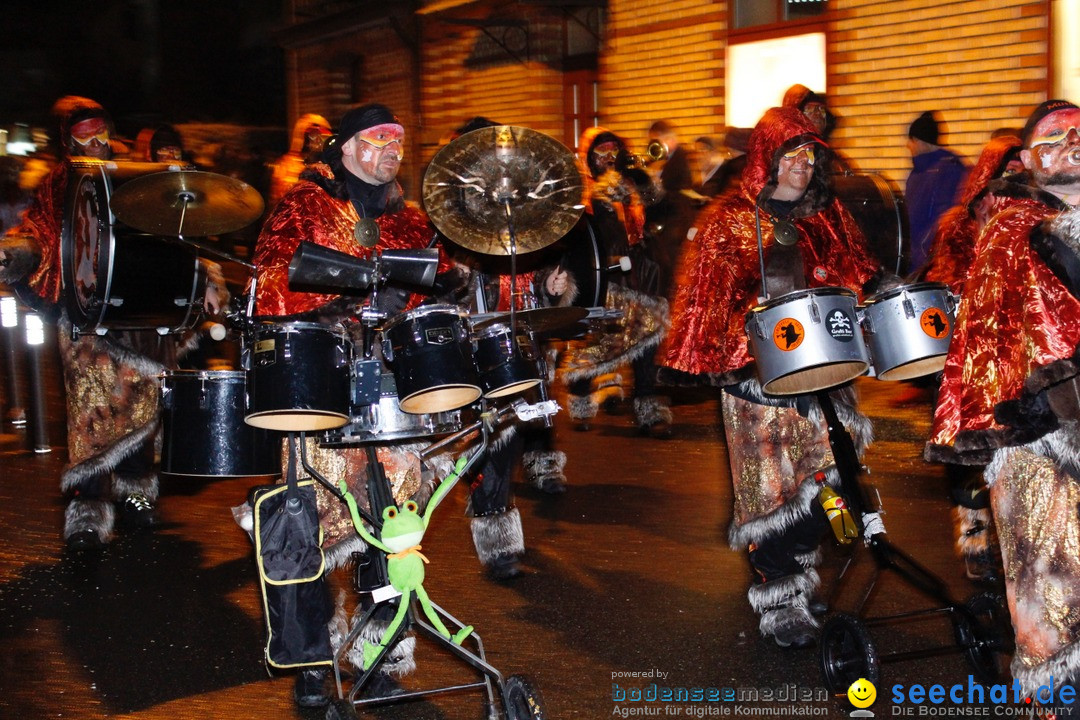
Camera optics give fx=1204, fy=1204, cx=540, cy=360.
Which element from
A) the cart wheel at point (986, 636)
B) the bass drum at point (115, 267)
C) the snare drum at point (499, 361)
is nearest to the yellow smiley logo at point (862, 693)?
the cart wheel at point (986, 636)

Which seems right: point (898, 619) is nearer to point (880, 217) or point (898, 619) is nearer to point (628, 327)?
point (880, 217)

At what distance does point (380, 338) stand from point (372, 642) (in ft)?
4.01

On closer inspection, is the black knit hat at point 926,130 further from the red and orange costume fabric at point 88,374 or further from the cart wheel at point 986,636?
the red and orange costume fabric at point 88,374

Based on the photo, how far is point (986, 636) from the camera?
4285 millimetres

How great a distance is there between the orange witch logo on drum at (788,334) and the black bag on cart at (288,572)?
1.73 meters

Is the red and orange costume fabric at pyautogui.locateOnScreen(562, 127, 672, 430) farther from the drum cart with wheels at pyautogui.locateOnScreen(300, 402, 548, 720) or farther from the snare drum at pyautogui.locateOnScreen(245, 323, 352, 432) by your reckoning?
the snare drum at pyautogui.locateOnScreen(245, 323, 352, 432)

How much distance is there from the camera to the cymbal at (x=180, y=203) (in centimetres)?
472

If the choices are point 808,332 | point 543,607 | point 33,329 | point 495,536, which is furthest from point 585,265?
point 33,329

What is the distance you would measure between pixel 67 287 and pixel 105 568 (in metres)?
1.51

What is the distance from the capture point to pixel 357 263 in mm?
3879

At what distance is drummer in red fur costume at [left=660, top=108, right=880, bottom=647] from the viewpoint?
493 centimetres

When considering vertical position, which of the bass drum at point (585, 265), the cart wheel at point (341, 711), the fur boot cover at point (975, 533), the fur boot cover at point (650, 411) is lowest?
the cart wheel at point (341, 711)

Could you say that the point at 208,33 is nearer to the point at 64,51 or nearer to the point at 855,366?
the point at 64,51

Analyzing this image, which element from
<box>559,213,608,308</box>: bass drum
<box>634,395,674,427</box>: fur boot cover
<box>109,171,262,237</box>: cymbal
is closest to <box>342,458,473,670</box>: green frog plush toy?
<box>109,171,262,237</box>: cymbal
